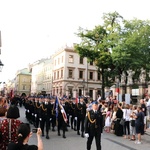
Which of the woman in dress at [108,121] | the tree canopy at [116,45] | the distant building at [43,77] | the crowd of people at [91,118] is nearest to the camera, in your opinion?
the crowd of people at [91,118]

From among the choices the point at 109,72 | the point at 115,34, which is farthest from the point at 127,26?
the point at 109,72

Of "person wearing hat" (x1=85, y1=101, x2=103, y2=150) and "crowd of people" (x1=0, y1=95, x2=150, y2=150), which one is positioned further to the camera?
"crowd of people" (x1=0, y1=95, x2=150, y2=150)

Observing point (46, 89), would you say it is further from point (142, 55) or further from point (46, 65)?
point (142, 55)

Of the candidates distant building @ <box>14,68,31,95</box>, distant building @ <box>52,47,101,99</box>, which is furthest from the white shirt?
distant building @ <box>14,68,31,95</box>

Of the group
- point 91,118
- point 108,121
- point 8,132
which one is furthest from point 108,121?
point 8,132

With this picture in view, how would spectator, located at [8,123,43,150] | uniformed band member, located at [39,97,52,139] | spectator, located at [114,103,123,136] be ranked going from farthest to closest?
1. spectator, located at [114,103,123,136]
2. uniformed band member, located at [39,97,52,139]
3. spectator, located at [8,123,43,150]

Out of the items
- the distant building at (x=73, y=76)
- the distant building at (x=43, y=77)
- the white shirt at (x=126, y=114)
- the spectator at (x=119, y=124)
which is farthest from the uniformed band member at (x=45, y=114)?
the distant building at (x=43, y=77)

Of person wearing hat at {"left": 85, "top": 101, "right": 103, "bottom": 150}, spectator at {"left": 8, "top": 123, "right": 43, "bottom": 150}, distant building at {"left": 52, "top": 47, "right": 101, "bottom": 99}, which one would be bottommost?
person wearing hat at {"left": 85, "top": 101, "right": 103, "bottom": 150}

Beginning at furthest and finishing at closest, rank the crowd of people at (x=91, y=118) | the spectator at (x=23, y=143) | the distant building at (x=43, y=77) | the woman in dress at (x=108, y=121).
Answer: the distant building at (x=43, y=77), the woman in dress at (x=108, y=121), the crowd of people at (x=91, y=118), the spectator at (x=23, y=143)

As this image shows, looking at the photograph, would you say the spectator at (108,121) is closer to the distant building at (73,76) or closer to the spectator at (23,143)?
the spectator at (23,143)

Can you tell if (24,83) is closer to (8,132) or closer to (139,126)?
(139,126)

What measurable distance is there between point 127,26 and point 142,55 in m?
5.12

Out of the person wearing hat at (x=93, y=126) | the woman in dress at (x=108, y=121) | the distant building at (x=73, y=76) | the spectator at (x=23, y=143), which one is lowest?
the woman in dress at (x=108, y=121)

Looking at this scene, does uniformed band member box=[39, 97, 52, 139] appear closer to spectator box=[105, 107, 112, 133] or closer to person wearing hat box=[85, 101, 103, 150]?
spectator box=[105, 107, 112, 133]
